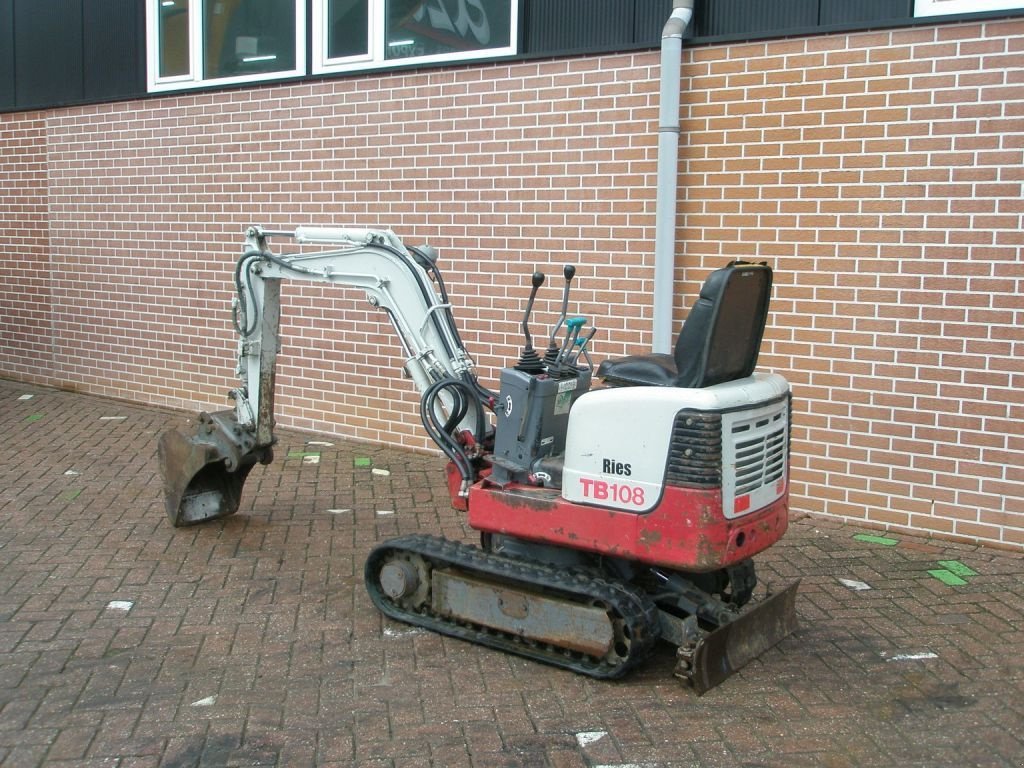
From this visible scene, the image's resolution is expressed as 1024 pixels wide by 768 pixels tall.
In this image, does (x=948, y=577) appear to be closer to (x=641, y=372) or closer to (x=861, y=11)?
(x=641, y=372)

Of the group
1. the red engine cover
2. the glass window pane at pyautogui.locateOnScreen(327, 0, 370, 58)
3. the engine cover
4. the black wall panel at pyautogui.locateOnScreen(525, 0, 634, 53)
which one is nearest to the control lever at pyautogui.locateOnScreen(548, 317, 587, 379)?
the engine cover

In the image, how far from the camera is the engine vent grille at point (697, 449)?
14.9 ft

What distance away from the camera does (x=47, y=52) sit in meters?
11.7

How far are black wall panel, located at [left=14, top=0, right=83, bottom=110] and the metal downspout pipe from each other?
23.1ft

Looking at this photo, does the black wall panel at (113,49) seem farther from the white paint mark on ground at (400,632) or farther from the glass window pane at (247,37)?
the white paint mark on ground at (400,632)

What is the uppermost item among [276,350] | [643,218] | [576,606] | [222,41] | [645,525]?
[222,41]

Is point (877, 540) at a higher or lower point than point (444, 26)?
lower

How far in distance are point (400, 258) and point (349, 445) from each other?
4.01 metres

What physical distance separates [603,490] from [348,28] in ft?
20.1

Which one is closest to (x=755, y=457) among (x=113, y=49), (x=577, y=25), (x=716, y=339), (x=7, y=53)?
(x=716, y=339)

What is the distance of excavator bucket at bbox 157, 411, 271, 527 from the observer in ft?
22.0

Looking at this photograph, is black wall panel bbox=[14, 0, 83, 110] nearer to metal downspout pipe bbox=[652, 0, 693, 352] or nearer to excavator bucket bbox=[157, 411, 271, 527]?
excavator bucket bbox=[157, 411, 271, 527]

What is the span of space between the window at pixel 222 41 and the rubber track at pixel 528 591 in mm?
5792

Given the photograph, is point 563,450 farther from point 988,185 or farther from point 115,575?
point 988,185
